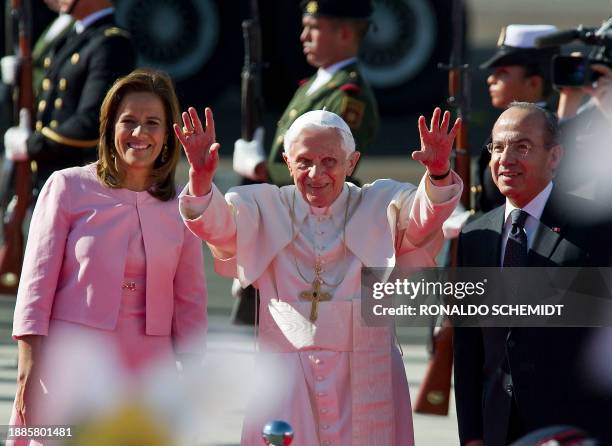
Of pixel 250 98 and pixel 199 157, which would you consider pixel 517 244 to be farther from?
pixel 250 98

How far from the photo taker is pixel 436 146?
520 cm

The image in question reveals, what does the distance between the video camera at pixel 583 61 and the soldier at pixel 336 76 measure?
0.97m

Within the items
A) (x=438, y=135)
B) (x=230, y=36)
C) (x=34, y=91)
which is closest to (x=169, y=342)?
(x=438, y=135)

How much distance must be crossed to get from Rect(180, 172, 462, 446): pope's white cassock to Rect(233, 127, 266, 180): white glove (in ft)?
10.1

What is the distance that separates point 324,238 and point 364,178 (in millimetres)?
7705

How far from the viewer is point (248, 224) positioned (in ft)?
18.0

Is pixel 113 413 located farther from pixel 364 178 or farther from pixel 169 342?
pixel 364 178

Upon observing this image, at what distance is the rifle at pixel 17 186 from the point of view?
9.22 metres

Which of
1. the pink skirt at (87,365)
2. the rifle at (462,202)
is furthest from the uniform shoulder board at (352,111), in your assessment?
the pink skirt at (87,365)

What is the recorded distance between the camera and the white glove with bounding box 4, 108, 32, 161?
8.62 m

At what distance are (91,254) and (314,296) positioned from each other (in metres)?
0.67

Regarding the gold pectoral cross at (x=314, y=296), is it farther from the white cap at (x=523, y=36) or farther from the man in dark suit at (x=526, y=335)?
the white cap at (x=523, y=36)

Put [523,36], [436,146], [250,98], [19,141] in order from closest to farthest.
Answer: [436,146], [523,36], [19,141], [250,98]

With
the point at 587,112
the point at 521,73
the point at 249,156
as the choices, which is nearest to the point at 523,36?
the point at 521,73
